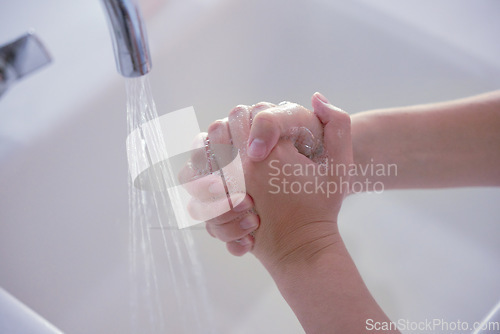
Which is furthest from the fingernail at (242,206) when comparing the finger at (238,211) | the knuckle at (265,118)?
the knuckle at (265,118)

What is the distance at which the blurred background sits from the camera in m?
0.79

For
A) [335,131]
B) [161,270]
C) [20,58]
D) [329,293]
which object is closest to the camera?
[20,58]

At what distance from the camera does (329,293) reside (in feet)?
1.54

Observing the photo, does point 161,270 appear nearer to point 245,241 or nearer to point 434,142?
point 245,241

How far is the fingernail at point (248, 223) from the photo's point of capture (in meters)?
0.54

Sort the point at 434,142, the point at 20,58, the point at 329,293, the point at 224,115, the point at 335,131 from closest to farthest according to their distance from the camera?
the point at 20,58
the point at 329,293
the point at 335,131
the point at 434,142
the point at 224,115

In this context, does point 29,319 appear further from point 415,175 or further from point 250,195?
point 415,175

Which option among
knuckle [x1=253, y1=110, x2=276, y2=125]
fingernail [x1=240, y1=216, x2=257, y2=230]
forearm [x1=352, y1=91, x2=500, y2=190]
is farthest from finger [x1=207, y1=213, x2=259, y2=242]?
forearm [x1=352, y1=91, x2=500, y2=190]

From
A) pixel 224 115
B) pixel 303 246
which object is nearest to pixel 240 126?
pixel 303 246

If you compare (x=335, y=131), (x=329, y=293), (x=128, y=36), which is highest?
(x=128, y=36)

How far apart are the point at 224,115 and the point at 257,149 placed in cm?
47

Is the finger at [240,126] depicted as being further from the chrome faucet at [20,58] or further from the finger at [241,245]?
the chrome faucet at [20,58]

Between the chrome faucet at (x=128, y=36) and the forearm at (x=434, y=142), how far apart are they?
386 millimetres

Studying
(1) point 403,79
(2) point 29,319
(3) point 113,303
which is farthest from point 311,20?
(2) point 29,319
